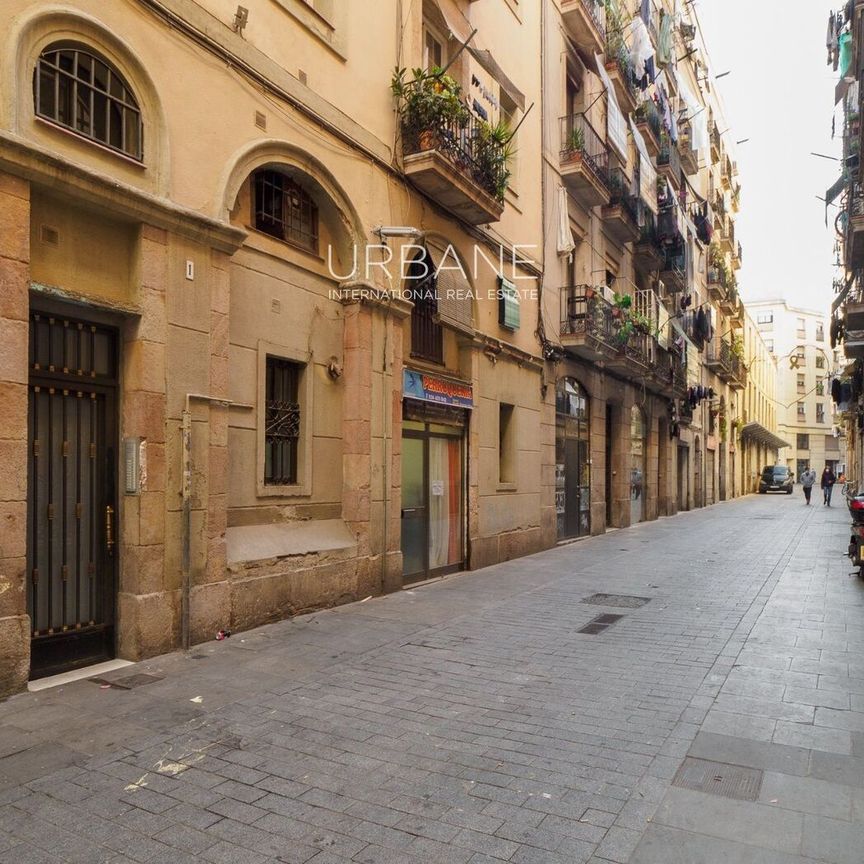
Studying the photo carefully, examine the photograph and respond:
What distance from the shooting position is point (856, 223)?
1603 centimetres

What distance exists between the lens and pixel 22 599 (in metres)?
5.10

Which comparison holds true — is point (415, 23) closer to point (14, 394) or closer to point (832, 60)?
point (14, 394)

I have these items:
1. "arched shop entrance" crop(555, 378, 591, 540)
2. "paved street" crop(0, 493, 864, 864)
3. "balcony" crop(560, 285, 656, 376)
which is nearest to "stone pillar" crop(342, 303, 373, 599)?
"paved street" crop(0, 493, 864, 864)

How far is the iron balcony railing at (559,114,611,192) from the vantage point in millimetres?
15578

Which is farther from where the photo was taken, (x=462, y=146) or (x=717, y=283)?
(x=717, y=283)

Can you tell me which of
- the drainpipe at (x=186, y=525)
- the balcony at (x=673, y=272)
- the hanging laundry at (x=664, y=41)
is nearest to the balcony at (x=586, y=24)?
the hanging laundry at (x=664, y=41)

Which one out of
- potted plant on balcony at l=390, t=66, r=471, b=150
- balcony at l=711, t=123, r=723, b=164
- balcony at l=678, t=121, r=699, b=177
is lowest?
potted plant on balcony at l=390, t=66, r=471, b=150

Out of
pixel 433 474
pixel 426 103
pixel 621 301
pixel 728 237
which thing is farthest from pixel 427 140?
pixel 728 237

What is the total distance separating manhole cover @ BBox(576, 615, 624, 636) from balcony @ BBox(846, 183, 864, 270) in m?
12.6

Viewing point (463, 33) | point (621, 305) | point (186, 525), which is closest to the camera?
point (186, 525)

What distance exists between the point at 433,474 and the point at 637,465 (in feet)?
41.6

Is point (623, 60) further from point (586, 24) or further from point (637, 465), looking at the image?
point (637, 465)

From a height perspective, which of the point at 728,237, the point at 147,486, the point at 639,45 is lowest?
the point at 147,486

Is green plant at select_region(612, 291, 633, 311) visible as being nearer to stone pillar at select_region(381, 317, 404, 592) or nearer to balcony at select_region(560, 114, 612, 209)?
balcony at select_region(560, 114, 612, 209)
